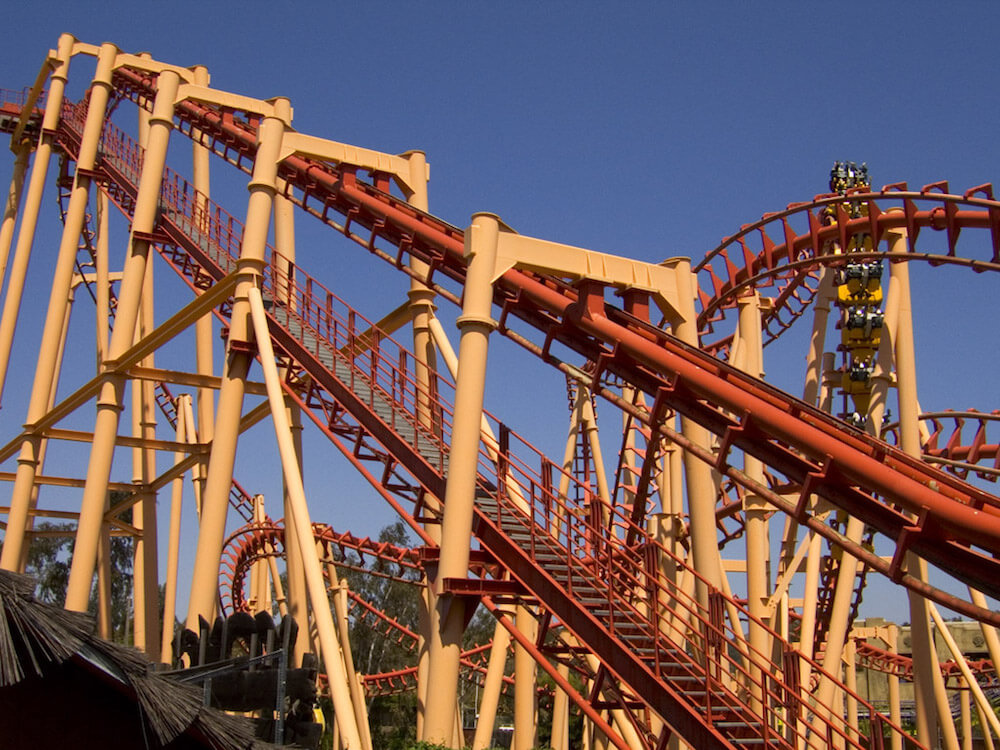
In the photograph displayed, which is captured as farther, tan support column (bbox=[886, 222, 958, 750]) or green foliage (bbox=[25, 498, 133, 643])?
green foliage (bbox=[25, 498, 133, 643])

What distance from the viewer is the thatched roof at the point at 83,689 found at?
5.91 meters

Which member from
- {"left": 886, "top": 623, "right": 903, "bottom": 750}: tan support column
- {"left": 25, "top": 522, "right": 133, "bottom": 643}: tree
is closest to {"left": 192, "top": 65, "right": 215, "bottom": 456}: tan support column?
{"left": 886, "top": 623, "right": 903, "bottom": 750}: tan support column

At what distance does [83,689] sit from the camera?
22.1 ft

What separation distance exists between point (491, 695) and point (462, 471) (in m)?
4.52

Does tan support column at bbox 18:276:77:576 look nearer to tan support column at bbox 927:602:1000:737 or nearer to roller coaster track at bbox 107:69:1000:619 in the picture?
roller coaster track at bbox 107:69:1000:619

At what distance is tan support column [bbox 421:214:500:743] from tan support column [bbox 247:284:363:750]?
1.97ft

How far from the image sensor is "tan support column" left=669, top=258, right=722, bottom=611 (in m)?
8.48

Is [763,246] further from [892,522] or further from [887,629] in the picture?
[887,629]

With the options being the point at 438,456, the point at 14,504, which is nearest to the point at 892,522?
the point at 438,456

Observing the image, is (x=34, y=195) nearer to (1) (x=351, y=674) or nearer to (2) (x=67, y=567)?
(1) (x=351, y=674)

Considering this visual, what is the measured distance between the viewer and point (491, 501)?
8977mm

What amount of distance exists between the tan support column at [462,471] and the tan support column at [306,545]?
0.60 meters

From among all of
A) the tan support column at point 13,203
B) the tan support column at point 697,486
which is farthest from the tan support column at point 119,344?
the tan support column at point 697,486

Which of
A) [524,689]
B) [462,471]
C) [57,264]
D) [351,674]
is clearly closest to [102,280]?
Answer: [57,264]
